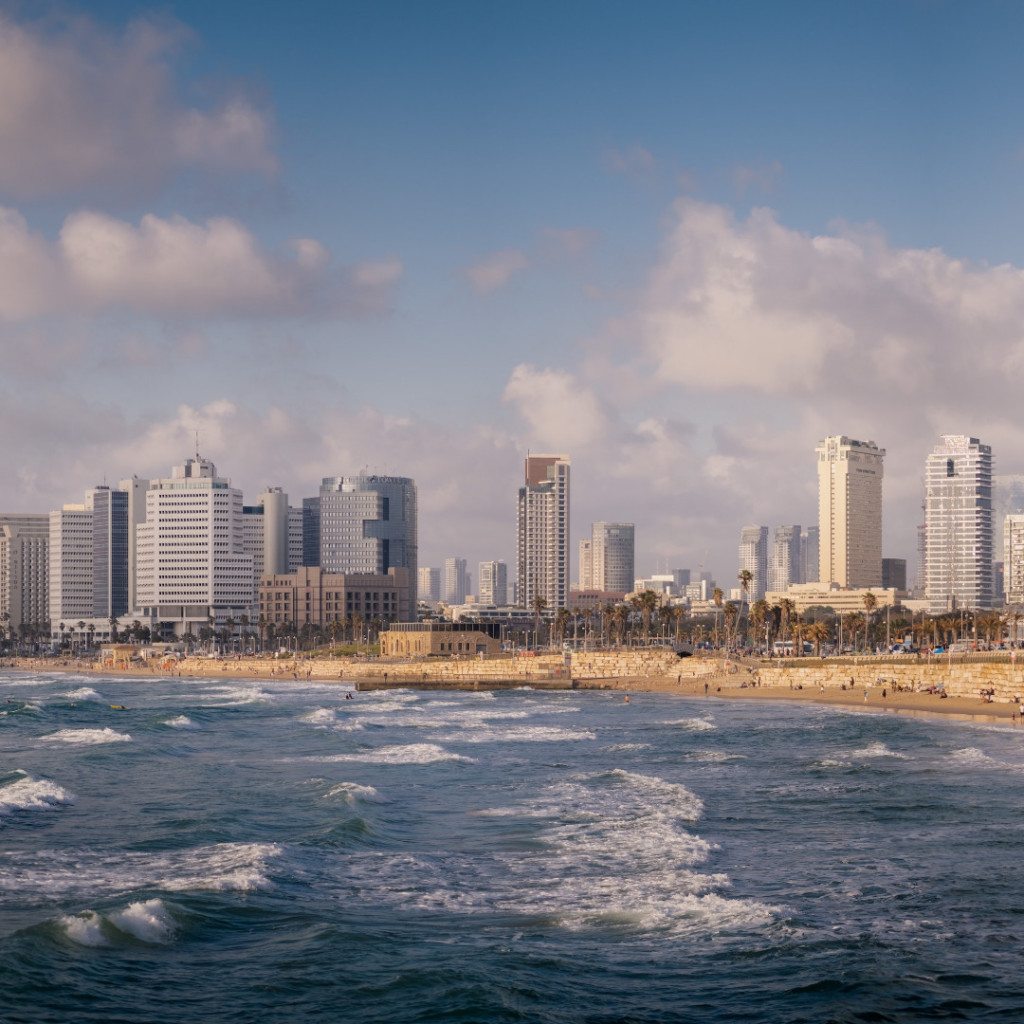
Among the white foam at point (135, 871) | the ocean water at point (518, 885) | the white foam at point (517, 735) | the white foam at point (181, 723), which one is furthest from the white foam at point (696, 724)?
the white foam at point (135, 871)

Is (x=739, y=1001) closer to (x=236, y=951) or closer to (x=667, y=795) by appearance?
(x=236, y=951)

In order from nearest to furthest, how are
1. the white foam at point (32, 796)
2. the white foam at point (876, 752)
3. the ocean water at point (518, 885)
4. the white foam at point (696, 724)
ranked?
the ocean water at point (518, 885) → the white foam at point (32, 796) → the white foam at point (876, 752) → the white foam at point (696, 724)

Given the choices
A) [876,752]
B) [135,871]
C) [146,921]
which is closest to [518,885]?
[146,921]

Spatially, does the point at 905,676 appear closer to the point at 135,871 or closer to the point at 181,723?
the point at 181,723

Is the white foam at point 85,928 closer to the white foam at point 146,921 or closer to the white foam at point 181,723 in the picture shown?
the white foam at point 146,921

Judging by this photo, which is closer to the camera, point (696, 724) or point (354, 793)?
point (354, 793)
